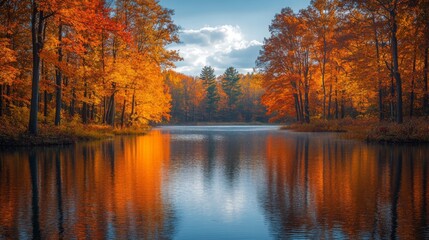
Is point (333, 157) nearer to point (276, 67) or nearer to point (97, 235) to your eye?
point (97, 235)

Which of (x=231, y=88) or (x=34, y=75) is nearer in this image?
(x=34, y=75)

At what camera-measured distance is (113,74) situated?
35656 mm

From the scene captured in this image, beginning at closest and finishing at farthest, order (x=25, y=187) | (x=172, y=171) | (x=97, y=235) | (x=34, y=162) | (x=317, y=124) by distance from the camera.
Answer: (x=97, y=235) < (x=25, y=187) < (x=172, y=171) < (x=34, y=162) < (x=317, y=124)

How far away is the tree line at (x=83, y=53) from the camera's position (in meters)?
26.5

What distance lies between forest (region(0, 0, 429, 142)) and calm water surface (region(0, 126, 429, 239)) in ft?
44.6

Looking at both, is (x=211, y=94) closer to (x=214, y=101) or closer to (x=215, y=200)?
(x=214, y=101)

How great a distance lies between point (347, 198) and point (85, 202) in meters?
6.07

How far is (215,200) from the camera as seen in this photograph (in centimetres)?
954

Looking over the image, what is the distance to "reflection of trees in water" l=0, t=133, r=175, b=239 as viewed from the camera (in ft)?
23.0

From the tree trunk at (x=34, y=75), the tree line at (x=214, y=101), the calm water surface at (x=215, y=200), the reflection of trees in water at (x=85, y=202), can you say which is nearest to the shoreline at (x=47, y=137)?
the tree trunk at (x=34, y=75)

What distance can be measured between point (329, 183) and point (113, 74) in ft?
90.3

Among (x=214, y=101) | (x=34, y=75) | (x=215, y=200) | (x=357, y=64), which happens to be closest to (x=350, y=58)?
(x=357, y=64)

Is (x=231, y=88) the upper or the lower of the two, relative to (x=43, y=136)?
upper

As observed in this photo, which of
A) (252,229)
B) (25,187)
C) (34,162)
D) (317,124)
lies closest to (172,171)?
(25,187)
